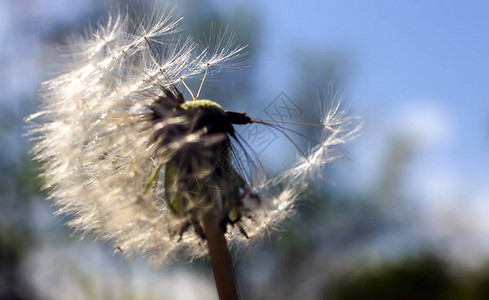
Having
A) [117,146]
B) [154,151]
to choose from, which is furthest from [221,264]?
[117,146]

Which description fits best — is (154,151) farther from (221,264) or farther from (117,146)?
(221,264)

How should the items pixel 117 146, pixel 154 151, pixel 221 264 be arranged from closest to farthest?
1. pixel 221 264
2. pixel 154 151
3. pixel 117 146

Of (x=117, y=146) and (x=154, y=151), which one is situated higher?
(x=117, y=146)

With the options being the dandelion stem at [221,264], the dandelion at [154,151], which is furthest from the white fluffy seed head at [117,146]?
the dandelion stem at [221,264]

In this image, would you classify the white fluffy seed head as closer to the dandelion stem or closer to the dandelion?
the dandelion

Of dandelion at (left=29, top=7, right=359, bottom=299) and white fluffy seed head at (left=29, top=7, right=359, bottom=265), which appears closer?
dandelion at (left=29, top=7, right=359, bottom=299)

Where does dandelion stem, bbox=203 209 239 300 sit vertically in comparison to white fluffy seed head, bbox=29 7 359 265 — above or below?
below

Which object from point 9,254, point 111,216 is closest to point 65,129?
point 111,216

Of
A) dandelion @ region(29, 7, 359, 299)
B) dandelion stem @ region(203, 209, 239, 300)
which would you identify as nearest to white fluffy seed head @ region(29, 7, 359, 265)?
dandelion @ region(29, 7, 359, 299)
